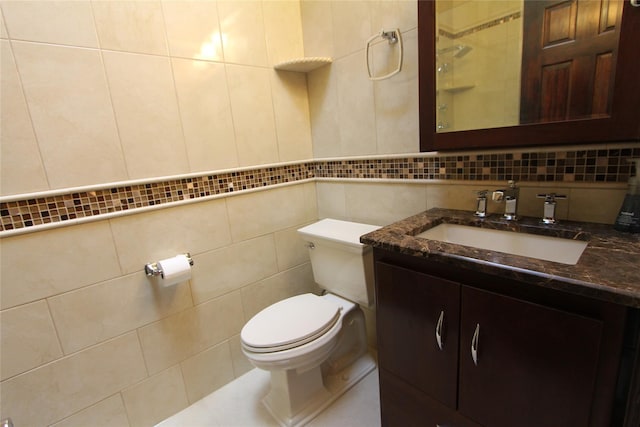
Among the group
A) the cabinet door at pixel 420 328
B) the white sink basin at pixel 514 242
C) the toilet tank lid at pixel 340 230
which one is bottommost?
the cabinet door at pixel 420 328

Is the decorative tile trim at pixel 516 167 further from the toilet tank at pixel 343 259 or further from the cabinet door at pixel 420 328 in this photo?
the cabinet door at pixel 420 328

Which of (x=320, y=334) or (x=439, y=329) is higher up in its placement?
(x=439, y=329)

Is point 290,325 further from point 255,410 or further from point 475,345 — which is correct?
point 475,345

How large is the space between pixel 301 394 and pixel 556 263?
1.21 m

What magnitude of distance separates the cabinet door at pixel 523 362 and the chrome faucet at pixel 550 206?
0.45 m

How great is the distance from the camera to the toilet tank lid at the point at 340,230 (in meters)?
1.45

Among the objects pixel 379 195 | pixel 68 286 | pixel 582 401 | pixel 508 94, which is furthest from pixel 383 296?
pixel 68 286

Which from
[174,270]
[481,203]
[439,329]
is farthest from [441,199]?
[174,270]

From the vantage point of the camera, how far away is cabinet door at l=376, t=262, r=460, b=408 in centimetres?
89

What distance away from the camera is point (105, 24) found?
1.16 metres

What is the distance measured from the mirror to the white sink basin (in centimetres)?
31

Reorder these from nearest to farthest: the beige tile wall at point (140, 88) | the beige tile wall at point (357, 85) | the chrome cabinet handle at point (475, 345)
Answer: the chrome cabinet handle at point (475, 345) → the beige tile wall at point (140, 88) → the beige tile wall at point (357, 85)

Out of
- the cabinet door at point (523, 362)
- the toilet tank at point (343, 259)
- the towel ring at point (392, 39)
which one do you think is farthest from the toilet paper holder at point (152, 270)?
the towel ring at point (392, 39)

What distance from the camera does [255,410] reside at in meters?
1.47
